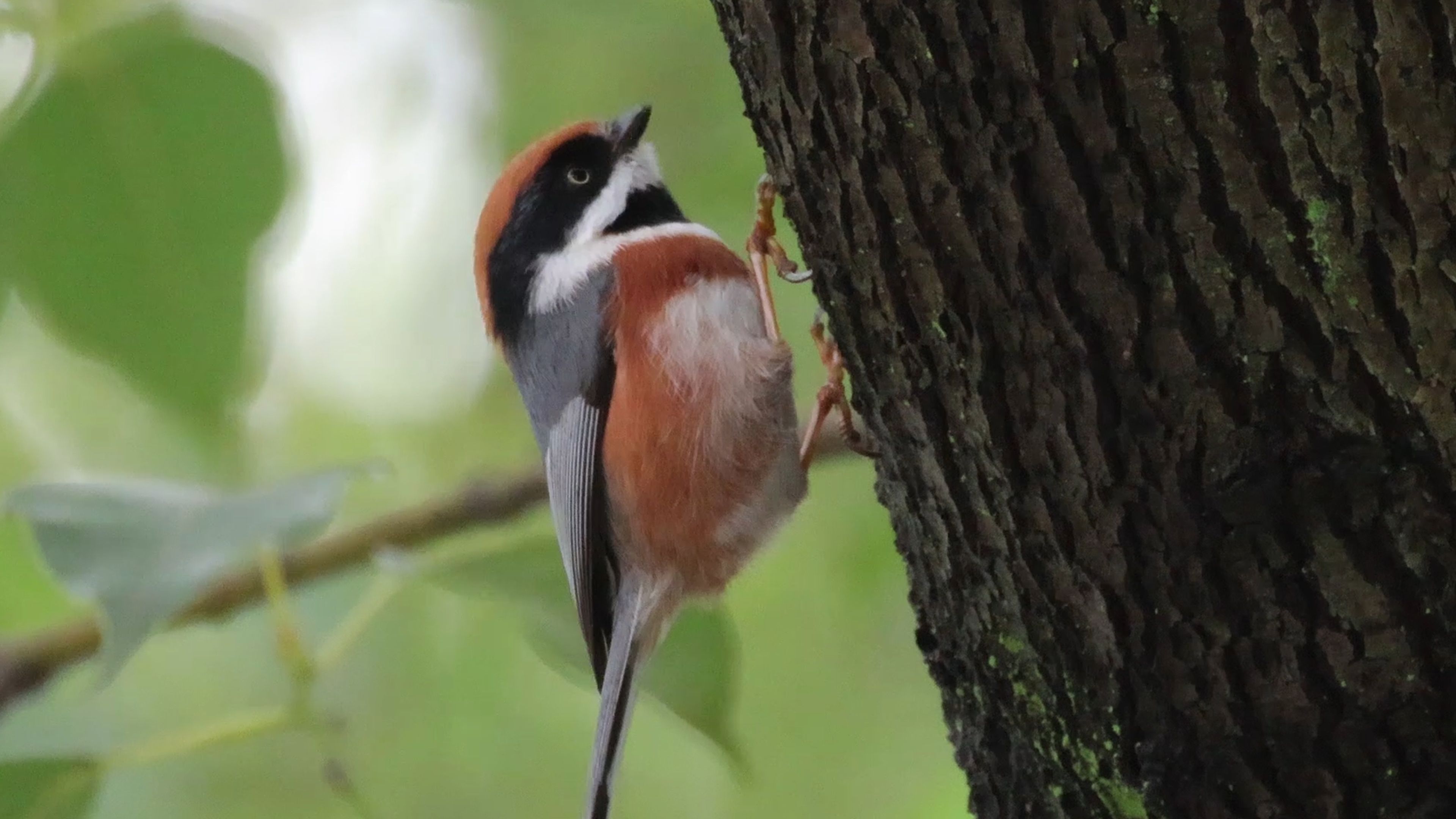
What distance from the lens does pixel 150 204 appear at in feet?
Result: 6.09

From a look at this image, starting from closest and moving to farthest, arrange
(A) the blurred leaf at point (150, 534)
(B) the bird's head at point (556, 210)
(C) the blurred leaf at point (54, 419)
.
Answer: (A) the blurred leaf at point (150, 534) < (B) the bird's head at point (556, 210) < (C) the blurred leaf at point (54, 419)

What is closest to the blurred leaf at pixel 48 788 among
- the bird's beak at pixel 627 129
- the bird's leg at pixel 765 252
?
the bird's leg at pixel 765 252

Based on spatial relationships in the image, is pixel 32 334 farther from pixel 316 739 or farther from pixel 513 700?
pixel 316 739

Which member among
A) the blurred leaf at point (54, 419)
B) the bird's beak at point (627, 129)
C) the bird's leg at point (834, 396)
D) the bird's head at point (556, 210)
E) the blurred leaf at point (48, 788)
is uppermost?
the bird's beak at point (627, 129)

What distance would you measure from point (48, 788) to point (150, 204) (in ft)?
3.09

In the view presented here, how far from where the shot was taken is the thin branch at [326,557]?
8.20 ft

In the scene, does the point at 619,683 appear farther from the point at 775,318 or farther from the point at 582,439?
the point at 775,318

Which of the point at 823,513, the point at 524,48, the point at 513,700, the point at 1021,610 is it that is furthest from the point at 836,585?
the point at 1021,610

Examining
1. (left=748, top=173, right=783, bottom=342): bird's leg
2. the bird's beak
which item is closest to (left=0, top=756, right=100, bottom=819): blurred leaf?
(left=748, top=173, right=783, bottom=342): bird's leg

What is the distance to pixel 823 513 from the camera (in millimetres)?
4254

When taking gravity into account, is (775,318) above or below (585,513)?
above

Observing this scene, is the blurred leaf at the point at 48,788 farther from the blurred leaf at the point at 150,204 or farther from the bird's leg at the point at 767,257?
the bird's leg at the point at 767,257

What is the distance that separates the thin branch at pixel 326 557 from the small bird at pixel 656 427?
0.14 meters

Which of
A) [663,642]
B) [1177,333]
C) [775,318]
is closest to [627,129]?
[775,318]
